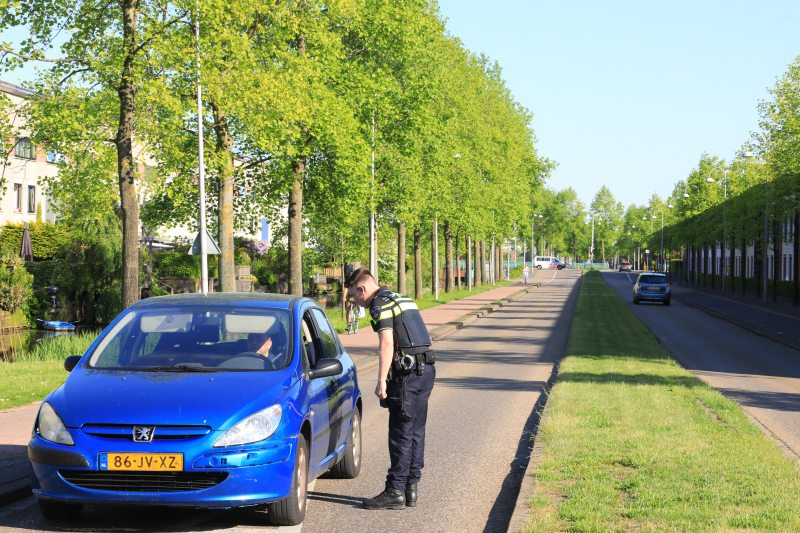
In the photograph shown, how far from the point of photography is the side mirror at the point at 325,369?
5871mm

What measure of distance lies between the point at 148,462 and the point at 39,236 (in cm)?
4233

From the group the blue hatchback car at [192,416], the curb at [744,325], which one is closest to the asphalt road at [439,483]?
the blue hatchback car at [192,416]

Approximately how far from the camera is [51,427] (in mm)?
5203

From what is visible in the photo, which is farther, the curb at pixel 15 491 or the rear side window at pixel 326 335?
the rear side window at pixel 326 335

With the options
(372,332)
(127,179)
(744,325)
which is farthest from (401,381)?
(744,325)

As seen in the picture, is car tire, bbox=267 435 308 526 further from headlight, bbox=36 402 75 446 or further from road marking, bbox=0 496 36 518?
road marking, bbox=0 496 36 518

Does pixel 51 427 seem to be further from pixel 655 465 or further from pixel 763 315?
pixel 763 315

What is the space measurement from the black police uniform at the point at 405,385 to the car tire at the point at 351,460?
0.92 metres

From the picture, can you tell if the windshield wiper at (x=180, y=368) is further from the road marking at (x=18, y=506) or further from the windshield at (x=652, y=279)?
the windshield at (x=652, y=279)

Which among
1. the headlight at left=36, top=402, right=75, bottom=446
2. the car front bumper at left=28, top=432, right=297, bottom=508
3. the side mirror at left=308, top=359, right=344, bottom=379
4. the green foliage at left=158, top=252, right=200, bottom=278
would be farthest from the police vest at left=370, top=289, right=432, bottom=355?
the green foliage at left=158, top=252, right=200, bottom=278

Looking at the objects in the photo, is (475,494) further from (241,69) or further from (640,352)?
(241,69)

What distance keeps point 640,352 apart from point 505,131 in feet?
142

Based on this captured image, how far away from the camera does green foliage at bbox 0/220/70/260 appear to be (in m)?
42.1

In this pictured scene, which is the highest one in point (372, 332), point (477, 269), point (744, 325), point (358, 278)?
point (358, 278)
